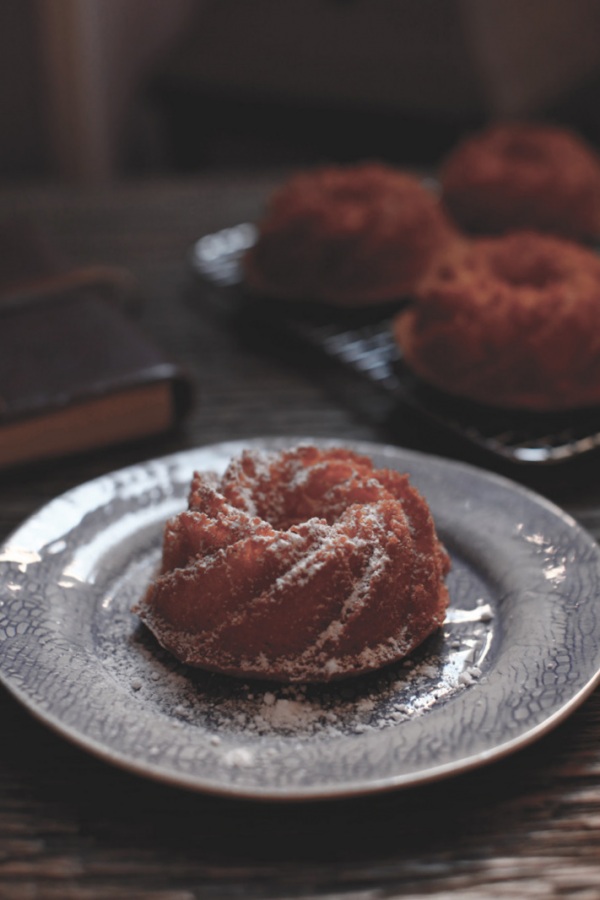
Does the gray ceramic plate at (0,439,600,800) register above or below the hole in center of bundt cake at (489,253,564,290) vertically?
below

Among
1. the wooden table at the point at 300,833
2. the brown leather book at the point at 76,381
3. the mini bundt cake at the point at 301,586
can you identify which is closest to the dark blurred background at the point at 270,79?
the brown leather book at the point at 76,381

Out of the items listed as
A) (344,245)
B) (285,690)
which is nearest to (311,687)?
(285,690)

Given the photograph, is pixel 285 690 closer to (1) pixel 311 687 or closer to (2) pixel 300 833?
(1) pixel 311 687

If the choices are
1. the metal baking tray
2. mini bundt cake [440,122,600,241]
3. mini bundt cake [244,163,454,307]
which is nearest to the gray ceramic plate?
the metal baking tray

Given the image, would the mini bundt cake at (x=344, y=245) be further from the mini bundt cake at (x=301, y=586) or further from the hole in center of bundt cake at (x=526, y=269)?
the mini bundt cake at (x=301, y=586)

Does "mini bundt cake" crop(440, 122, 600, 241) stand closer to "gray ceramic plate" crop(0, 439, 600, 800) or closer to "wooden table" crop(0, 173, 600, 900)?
"gray ceramic plate" crop(0, 439, 600, 800)

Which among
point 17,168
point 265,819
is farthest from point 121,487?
point 17,168
